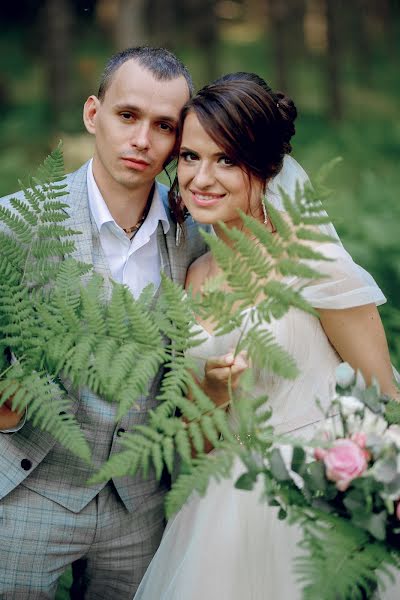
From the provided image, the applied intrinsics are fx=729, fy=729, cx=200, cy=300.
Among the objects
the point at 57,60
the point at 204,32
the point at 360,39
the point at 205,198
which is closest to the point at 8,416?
the point at 205,198

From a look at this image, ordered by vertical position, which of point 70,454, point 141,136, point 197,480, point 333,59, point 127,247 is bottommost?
point 70,454

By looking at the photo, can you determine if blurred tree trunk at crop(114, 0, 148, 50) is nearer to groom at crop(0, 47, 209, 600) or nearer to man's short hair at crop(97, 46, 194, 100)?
man's short hair at crop(97, 46, 194, 100)

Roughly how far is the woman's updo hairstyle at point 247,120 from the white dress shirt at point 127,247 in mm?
363

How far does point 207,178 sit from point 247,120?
24 centimetres

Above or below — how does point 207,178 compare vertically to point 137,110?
below

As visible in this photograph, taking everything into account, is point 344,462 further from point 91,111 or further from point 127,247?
point 91,111

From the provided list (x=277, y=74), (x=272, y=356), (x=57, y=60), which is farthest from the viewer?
(x=277, y=74)

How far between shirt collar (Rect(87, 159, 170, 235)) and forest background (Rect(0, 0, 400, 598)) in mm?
790

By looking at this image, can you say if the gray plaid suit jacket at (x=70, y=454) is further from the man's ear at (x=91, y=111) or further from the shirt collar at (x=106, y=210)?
the man's ear at (x=91, y=111)

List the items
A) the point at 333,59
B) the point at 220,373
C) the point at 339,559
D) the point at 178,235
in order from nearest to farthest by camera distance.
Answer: the point at 339,559 → the point at 220,373 → the point at 178,235 → the point at 333,59

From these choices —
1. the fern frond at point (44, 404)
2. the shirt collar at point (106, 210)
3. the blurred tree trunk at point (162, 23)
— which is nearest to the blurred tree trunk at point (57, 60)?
the blurred tree trunk at point (162, 23)

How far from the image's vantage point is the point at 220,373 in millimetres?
2244

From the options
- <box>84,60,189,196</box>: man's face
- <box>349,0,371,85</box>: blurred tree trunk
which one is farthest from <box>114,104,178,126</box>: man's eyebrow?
<box>349,0,371,85</box>: blurred tree trunk

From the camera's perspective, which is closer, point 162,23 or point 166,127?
point 166,127
